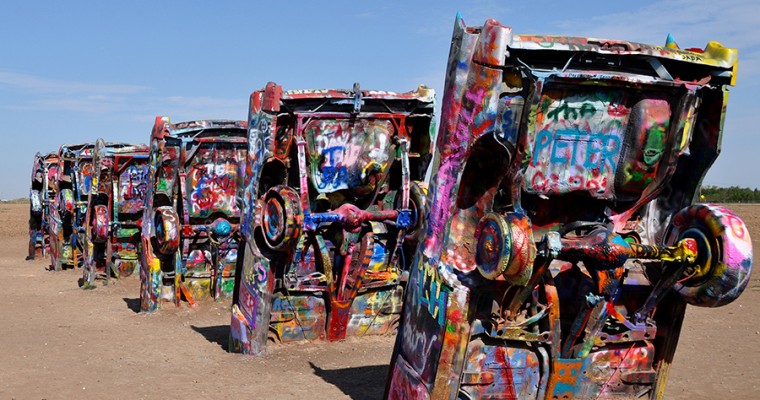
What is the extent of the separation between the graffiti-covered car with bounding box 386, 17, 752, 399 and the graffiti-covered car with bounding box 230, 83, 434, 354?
10.5ft

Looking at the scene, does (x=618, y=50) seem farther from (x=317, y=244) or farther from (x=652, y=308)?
(x=317, y=244)

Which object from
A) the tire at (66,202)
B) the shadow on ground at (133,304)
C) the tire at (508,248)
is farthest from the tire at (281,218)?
the tire at (66,202)

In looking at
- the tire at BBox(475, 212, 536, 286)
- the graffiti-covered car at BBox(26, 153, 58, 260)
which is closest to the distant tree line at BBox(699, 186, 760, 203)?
the graffiti-covered car at BBox(26, 153, 58, 260)

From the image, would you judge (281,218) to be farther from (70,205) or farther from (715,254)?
(70,205)

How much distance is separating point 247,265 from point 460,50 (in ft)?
15.4

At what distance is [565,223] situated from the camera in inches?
233

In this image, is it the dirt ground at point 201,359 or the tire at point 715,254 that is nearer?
the tire at point 715,254

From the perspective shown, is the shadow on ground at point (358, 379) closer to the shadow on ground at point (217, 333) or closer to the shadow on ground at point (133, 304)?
the shadow on ground at point (217, 333)

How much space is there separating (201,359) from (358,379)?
2111 millimetres

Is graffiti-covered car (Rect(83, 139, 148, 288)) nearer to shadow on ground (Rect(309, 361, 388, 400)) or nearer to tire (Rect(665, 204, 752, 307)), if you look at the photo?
shadow on ground (Rect(309, 361, 388, 400))

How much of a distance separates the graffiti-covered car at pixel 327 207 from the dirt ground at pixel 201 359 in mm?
393

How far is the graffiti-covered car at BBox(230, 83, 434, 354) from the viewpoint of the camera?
906cm

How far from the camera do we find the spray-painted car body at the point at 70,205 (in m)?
17.3

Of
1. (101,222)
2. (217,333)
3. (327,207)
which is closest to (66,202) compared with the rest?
(101,222)
